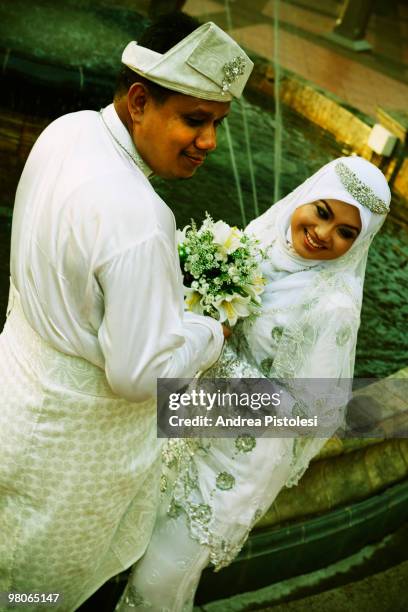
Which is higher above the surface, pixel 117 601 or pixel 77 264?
pixel 77 264

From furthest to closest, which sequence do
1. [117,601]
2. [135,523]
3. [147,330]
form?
[117,601] → [135,523] → [147,330]

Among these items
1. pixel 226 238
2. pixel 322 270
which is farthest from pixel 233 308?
pixel 322 270

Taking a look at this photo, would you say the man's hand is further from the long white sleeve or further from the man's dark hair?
the man's dark hair

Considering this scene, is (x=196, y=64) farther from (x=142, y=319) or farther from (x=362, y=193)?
(x=362, y=193)

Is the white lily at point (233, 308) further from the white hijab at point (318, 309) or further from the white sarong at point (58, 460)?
the white sarong at point (58, 460)

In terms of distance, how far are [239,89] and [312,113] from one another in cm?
770

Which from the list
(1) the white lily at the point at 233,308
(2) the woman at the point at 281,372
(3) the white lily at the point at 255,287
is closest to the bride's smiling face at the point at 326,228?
(2) the woman at the point at 281,372

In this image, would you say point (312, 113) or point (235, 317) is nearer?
point (235, 317)

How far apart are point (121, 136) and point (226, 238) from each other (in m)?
0.85

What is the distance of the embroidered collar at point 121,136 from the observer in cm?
188

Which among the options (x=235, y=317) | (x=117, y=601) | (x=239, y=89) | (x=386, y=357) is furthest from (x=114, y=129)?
(x=386, y=357)

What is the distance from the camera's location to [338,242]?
8.92ft

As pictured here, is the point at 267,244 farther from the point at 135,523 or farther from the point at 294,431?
the point at 135,523

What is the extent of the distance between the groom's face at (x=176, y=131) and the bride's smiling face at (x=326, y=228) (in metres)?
0.90
